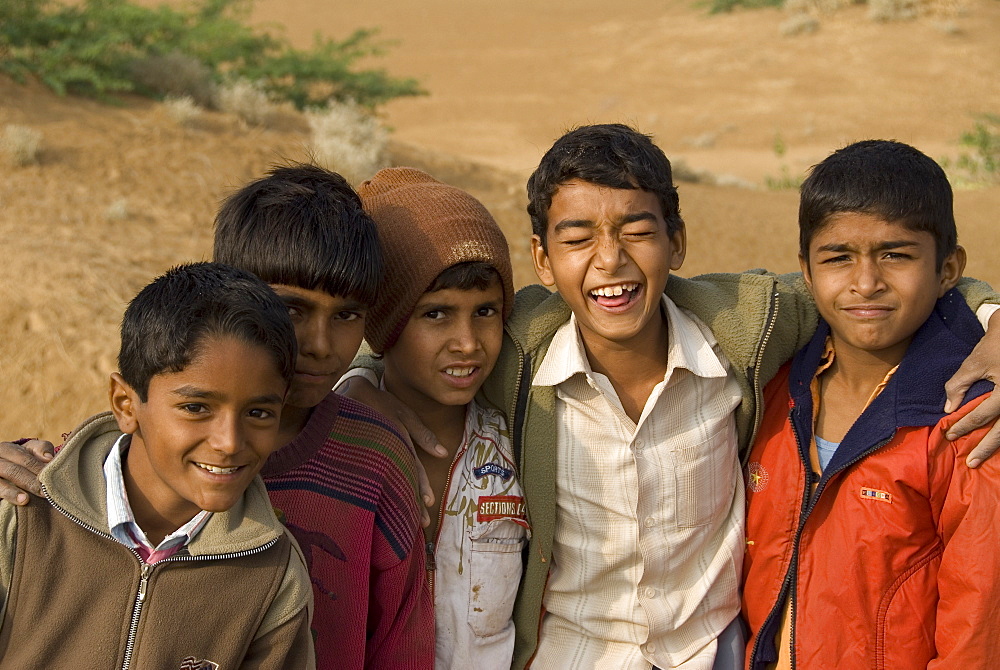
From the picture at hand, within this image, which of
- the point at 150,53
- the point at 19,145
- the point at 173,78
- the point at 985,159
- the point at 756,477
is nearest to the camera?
the point at 756,477

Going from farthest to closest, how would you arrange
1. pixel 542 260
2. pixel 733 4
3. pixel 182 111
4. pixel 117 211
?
pixel 733 4 → pixel 182 111 → pixel 117 211 → pixel 542 260

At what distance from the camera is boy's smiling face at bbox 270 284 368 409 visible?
228 cm

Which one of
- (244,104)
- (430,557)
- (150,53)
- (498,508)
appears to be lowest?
(430,557)

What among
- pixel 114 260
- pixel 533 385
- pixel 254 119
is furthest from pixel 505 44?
pixel 533 385

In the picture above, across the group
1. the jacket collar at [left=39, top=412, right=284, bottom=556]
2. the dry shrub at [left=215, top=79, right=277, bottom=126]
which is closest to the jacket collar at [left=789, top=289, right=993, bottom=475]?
the jacket collar at [left=39, top=412, right=284, bottom=556]

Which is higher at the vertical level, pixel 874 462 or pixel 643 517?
pixel 874 462

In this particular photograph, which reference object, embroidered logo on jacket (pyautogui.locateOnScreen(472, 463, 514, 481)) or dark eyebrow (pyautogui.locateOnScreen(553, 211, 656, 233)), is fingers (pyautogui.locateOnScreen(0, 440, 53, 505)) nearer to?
embroidered logo on jacket (pyautogui.locateOnScreen(472, 463, 514, 481))

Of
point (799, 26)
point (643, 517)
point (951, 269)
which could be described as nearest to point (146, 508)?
point (643, 517)

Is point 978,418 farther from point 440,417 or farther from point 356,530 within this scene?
point 356,530

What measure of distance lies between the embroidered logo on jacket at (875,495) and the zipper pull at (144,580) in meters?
1.69

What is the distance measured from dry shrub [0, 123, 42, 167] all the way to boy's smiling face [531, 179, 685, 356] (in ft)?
18.5

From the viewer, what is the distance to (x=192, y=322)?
1.90 m

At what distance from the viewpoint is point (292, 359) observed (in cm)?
203

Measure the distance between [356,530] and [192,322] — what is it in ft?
2.14
